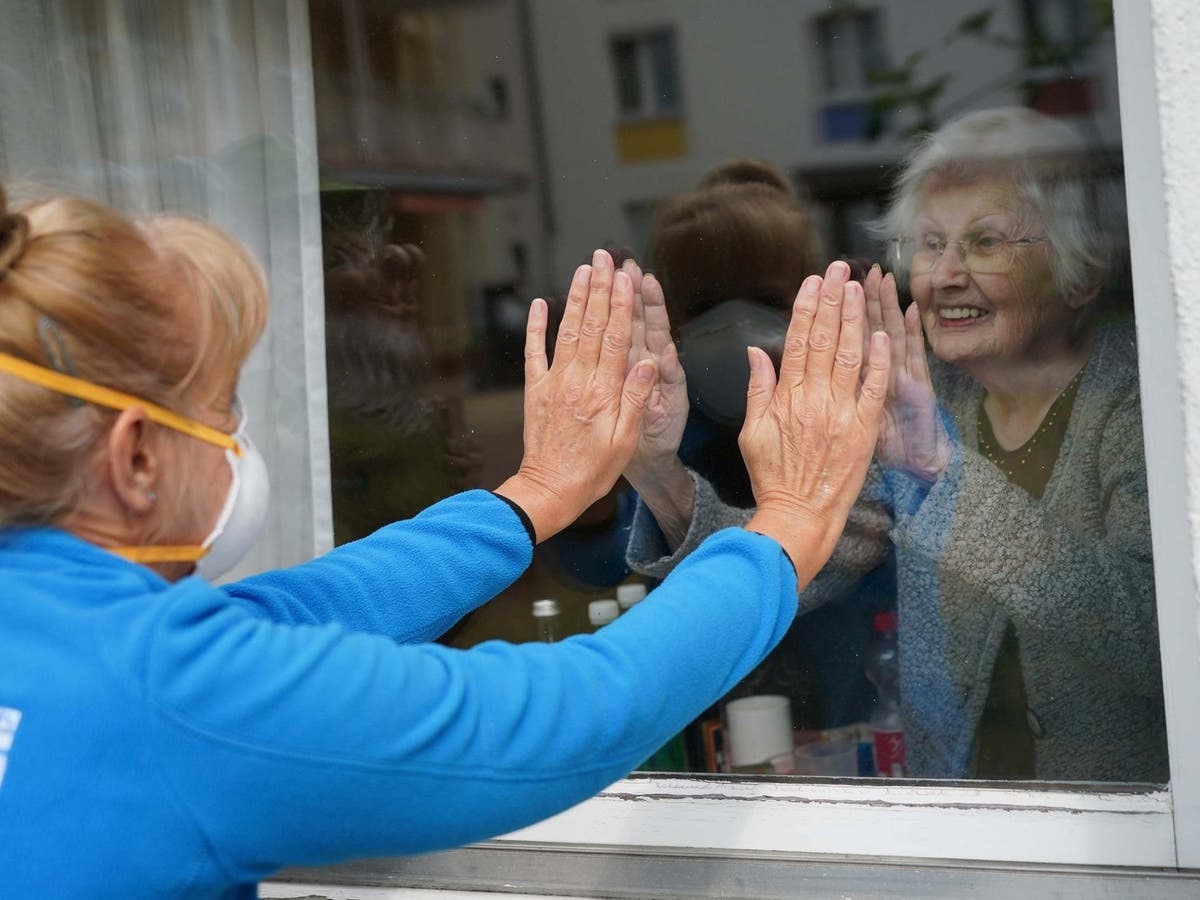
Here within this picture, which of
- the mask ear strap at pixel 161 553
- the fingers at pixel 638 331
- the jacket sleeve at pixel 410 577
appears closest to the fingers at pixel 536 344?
the fingers at pixel 638 331

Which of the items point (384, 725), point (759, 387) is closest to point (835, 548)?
point (759, 387)

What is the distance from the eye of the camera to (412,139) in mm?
2039

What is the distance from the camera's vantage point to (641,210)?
194 cm

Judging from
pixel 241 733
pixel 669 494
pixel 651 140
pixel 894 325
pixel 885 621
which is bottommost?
pixel 885 621

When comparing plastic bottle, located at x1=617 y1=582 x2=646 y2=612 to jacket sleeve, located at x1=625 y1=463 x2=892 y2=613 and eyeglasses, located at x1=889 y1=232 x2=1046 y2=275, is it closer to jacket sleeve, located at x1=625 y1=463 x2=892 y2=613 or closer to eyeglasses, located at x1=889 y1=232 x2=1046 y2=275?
jacket sleeve, located at x1=625 y1=463 x2=892 y2=613

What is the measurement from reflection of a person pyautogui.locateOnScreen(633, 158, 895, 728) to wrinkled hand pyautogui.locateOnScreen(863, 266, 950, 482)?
0.59 ft

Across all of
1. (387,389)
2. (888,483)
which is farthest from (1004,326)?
(387,389)

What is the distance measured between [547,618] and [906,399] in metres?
0.76

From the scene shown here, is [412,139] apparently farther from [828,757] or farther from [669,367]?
[828,757]

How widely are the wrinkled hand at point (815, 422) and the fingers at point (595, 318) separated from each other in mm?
212

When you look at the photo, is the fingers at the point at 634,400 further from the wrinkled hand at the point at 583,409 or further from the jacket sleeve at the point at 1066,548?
the jacket sleeve at the point at 1066,548

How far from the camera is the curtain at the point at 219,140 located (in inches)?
79.7

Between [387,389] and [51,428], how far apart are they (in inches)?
47.6

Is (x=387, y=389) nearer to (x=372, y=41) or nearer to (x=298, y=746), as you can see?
(x=372, y=41)
